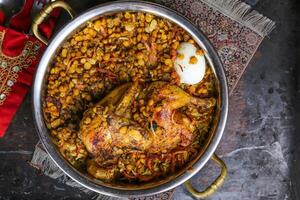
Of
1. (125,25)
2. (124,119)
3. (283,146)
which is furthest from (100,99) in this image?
(283,146)

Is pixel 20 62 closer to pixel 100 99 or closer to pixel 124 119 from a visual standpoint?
pixel 100 99

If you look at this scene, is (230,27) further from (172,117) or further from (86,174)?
(86,174)

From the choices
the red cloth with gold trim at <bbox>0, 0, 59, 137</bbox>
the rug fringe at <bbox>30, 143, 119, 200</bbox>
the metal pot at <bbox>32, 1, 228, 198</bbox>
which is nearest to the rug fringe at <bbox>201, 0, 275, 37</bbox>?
the metal pot at <bbox>32, 1, 228, 198</bbox>

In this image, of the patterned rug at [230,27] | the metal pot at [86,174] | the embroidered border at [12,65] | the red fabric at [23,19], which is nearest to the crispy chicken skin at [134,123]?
the metal pot at [86,174]

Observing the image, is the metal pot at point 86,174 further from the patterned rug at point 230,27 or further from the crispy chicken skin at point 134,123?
the patterned rug at point 230,27

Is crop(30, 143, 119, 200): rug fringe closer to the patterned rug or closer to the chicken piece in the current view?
the patterned rug

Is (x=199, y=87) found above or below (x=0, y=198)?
above

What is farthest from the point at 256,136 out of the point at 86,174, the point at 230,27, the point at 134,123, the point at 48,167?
the point at 48,167
